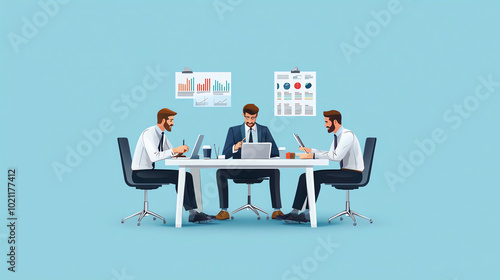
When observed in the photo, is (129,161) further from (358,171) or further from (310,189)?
(358,171)

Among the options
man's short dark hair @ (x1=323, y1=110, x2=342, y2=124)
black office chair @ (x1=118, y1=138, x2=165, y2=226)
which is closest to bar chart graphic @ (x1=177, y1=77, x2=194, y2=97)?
black office chair @ (x1=118, y1=138, x2=165, y2=226)

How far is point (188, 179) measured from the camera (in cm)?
866

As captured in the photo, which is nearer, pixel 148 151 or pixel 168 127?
pixel 148 151

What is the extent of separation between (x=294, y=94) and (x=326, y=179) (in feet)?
5.90

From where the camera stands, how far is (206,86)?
32.5 ft

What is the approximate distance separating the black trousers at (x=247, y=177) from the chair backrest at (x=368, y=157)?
1.25 m

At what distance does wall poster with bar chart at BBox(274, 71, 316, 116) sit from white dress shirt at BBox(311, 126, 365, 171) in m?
1.43

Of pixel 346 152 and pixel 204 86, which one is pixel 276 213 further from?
pixel 204 86

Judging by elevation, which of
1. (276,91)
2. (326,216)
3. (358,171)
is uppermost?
(276,91)

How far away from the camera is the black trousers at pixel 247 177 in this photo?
9.30m

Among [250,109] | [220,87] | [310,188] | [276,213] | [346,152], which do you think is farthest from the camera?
[220,87]

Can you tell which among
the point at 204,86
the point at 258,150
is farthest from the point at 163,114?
the point at 204,86

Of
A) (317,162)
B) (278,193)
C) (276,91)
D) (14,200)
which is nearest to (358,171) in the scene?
(317,162)

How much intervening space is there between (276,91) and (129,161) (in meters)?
2.40
